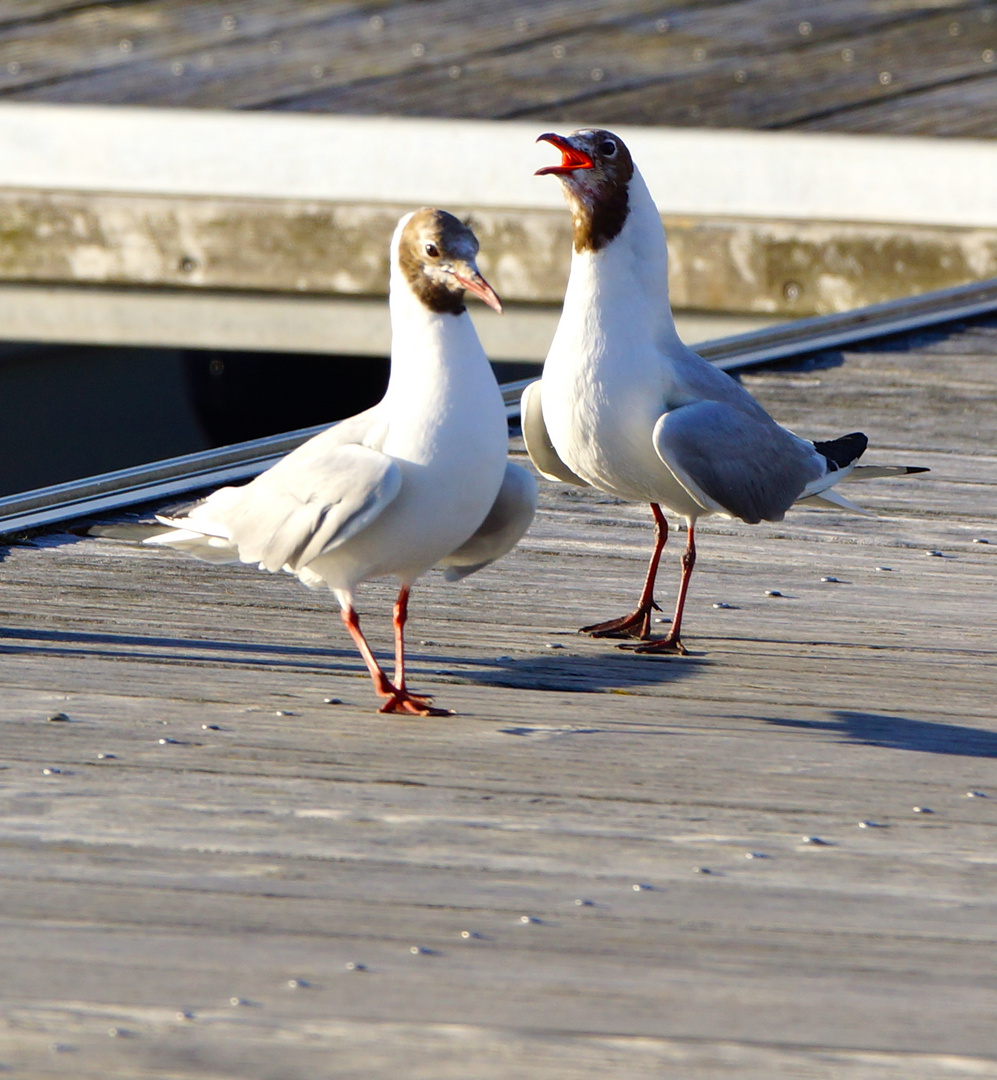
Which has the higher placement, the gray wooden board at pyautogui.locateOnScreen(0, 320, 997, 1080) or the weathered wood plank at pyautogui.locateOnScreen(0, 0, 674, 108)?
the weathered wood plank at pyautogui.locateOnScreen(0, 0, 674, 108)

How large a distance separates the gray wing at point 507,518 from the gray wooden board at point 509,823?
0.89 ft

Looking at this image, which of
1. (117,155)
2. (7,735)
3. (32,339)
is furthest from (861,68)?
(7,735)

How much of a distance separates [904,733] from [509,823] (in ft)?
2.86

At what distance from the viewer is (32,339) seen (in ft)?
26.8

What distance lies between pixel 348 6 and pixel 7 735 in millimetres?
6675

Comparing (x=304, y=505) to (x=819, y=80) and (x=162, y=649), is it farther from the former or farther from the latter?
(x=819, y=80)

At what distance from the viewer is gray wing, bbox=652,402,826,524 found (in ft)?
11.2

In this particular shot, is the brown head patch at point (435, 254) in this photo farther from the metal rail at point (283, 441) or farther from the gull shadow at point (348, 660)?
the metal rail at point (283, 441)

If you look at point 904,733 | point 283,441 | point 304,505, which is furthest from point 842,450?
point 283,441

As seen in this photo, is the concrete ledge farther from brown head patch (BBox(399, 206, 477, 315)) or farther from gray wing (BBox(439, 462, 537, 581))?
brown head patch (BBox(399, 206, 477, 315))

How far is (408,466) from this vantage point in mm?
3010

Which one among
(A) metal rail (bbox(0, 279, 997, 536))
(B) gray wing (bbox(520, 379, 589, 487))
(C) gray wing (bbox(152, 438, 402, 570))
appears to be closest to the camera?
(C) gray wing (bbox(152, 438, 402, 570))

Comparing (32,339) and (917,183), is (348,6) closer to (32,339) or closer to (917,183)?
(32,339)

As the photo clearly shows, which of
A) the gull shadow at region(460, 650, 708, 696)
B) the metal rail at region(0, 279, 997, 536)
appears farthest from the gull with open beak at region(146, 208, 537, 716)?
the metal rail at region(0, 279, 997, 536)
